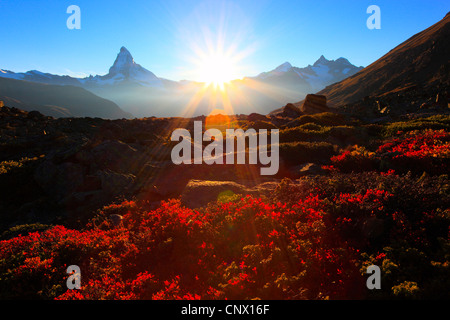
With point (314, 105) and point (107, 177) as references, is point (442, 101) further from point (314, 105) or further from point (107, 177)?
point (107, 177)

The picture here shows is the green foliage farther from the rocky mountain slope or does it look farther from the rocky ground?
the rocky mountain slope

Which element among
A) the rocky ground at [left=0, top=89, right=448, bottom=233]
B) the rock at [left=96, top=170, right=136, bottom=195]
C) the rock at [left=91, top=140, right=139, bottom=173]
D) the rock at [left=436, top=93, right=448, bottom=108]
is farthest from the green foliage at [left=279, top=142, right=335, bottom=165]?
the rock at [left=436, top=93, right=448, bottom=108]

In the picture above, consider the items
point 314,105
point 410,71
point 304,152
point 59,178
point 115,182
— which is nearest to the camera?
point 115,182

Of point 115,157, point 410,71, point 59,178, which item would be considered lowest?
point 59,178

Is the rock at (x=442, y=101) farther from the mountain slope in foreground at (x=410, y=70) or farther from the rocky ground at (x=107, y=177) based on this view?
the mountain slope in foreground at (x=410, y=70)

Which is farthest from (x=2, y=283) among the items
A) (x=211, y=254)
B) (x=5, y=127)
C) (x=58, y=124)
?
(x=58, y=124)

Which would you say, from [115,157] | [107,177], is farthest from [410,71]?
[107,177]

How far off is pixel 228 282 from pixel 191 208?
Result: 228 inches

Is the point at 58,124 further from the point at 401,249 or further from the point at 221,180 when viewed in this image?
the point at 401,249

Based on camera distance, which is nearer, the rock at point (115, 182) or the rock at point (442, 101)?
the rock at point (115, 182)

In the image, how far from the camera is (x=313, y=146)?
17672mm

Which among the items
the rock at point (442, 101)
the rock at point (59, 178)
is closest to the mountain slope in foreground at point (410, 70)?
the rock at point (442, 101)

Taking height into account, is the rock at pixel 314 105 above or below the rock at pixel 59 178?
above

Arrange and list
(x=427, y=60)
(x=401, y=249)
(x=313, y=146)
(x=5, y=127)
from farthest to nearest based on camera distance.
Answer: (x=427, y=60)
(x=5, y=127)
(x=313, y=146)
(x=401, y=249)
